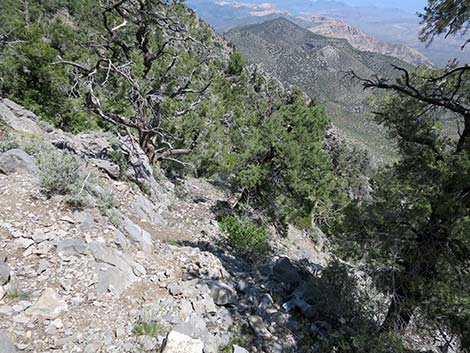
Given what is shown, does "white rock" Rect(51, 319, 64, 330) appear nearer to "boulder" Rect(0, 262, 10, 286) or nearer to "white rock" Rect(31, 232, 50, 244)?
"boulder" Rect(0, 262, 10, 286)

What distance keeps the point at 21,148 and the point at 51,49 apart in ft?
42.8

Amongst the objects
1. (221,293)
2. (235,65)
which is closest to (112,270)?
(221,293)

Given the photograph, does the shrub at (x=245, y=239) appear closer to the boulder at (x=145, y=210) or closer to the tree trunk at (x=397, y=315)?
the boulder at (x=145, y=210)

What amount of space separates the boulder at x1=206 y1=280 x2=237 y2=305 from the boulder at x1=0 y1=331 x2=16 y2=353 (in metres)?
2.99

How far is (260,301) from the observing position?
6.23m

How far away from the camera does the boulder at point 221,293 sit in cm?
562

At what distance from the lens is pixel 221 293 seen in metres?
5.68

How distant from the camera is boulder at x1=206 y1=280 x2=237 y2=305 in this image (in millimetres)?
5625

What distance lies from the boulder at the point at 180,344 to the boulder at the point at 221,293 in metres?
1.49

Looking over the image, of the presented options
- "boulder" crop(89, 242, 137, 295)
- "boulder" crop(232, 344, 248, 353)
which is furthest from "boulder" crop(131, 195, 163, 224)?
"boulder" crop(232, 344, 248, 353)

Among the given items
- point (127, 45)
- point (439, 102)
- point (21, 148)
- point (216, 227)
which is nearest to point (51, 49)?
point (127, 45)

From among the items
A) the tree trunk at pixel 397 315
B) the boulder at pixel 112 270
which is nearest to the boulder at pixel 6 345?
the boulder at pixel 112 270

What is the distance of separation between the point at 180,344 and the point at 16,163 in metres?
5.14

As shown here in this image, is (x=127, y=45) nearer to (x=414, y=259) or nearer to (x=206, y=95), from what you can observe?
(x=206, y=95)
